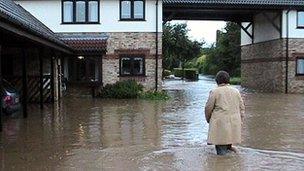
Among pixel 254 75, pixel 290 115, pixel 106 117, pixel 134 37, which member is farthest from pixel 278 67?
pixel 106 117

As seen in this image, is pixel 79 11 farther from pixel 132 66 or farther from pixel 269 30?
pixel 269 30

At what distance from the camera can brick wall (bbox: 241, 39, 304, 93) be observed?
32.1 metres

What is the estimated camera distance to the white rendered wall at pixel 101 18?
28.2 metres

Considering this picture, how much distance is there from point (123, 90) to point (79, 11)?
17.6ft

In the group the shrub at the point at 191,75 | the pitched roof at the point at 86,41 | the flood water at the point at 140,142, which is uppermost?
the pitched roof at the point at 86,41

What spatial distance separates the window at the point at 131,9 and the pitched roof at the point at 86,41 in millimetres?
1587

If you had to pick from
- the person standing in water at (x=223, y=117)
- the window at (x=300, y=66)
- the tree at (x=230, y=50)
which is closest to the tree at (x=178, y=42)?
the tree at (x=230, y=50)

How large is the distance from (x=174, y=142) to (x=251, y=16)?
90.9 feet

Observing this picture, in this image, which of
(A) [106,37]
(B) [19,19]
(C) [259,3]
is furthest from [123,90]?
(B) [19,19]

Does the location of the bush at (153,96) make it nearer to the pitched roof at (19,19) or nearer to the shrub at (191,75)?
the pitched roof at (19,19)

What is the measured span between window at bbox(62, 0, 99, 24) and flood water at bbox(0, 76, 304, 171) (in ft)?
34.7

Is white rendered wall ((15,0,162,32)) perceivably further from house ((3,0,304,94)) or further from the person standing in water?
the person standing in water

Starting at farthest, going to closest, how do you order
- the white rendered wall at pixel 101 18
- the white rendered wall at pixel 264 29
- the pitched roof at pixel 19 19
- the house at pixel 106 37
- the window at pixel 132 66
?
the white rendered wall at pixel 264 29 → the window at pixel 132 66 → the white rendered wall at pixel 101 18 → the house at pixel 106 37 → the pitched roof at pixel 19 19

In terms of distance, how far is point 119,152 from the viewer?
10.1 meters
